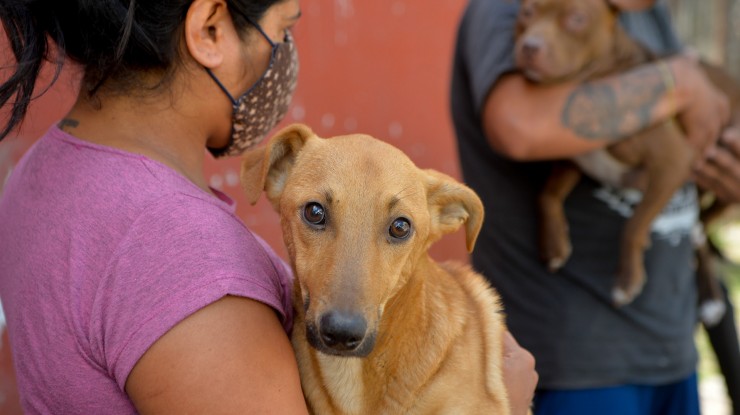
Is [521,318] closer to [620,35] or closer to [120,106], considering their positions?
[620,35]

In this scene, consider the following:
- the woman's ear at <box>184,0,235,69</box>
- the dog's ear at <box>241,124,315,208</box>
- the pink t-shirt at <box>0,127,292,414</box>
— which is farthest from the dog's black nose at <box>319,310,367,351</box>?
the woman's ear at <box>184,0,235,69</box>

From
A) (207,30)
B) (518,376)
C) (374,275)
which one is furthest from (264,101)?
(518,376)

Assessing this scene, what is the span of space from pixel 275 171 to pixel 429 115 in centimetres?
273

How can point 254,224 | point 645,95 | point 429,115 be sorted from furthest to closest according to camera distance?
point 429,115 < point 254,224 < point 645,95

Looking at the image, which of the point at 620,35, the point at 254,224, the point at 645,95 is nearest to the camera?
the point at 645,95

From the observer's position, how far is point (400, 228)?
1946 millimetres

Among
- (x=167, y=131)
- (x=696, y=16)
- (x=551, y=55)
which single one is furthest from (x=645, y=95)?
(x=696, y=16)

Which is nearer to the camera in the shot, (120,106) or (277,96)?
(120,106)

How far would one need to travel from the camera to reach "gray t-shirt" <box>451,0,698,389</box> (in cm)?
312

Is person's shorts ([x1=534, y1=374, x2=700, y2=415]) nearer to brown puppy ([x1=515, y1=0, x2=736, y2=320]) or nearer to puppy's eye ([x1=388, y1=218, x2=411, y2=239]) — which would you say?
brown puppy ([x1=515, y1=0, x2=736, y2=320])

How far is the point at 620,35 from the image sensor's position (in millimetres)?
3480

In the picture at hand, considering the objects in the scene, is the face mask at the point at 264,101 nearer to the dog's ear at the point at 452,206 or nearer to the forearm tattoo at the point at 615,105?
the dog's ear at the point at 452,206

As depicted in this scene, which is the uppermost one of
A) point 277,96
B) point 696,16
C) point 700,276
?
point 277,96

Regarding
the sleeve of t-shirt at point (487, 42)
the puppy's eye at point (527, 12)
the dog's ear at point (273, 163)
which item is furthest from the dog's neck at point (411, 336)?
the puppy's eye at point (527, 12)
